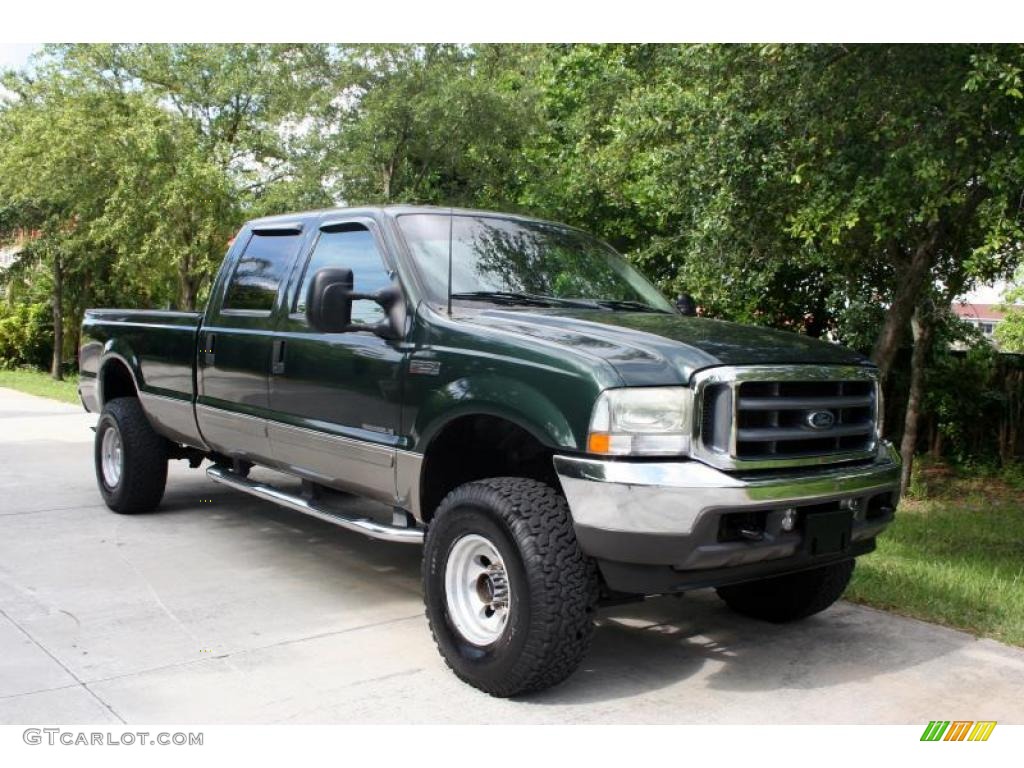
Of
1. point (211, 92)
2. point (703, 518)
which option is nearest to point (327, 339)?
point (703, 518)

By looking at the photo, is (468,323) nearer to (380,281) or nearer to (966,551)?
(380,281)

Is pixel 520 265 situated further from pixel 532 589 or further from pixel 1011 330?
pixel 1011 330

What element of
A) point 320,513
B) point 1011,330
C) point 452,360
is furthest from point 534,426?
point 1011,330

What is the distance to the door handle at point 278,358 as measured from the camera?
5.52 metres

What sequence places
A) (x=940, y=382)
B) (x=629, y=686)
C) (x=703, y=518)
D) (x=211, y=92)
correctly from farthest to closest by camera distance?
(x=211, y=92), (x=940, y=382), (x=629, y=686), (x=703, y=518)

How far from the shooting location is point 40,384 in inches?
821

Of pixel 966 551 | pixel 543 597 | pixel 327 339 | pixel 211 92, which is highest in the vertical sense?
pixel 211 92

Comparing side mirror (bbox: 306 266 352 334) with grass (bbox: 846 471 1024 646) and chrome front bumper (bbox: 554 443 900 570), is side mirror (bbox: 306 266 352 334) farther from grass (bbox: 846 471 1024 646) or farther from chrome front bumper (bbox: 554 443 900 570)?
grass (bbox: 846 471 1024 646)

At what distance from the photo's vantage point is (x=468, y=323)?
14.6ft

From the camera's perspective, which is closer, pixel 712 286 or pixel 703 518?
pixel 703 518

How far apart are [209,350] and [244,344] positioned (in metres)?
0.48

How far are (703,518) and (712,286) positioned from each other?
6.29 m

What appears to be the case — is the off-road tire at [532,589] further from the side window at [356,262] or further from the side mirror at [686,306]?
the side mirror at [686,306]

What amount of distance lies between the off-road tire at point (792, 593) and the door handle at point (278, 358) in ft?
8.76
